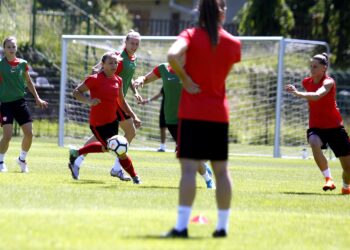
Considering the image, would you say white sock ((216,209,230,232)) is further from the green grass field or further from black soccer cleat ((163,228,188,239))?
black soccer cleat ((163,228,188,239))

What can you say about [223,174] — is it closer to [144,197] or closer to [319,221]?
[319,221]

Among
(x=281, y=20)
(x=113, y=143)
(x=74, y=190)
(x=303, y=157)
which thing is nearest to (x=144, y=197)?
(x=74, y=190)

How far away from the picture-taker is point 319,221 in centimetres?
1075

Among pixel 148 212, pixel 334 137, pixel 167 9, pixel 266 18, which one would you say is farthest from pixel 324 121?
pixel 167 9

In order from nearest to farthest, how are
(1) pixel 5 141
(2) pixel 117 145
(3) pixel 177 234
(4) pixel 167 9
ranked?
(3) pixel 177 234
(2) pixel 117 145
(1) pixel 5 141
(4) pixel 167 9

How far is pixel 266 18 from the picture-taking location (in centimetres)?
3512

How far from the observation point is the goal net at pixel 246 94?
86.7 ft

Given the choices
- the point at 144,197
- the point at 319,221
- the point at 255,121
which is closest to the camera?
the point at 319,221

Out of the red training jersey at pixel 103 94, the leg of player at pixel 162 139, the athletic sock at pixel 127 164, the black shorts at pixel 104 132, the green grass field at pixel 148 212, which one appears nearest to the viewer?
the green grass field at pixel 148 212

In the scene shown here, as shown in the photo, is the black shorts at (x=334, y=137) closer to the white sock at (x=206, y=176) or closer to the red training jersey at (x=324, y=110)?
the red training jersey at (x=324, y=110)

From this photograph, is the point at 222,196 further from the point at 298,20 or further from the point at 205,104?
the point at 298,20

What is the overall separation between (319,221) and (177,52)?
290 cm

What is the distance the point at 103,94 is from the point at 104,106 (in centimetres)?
18

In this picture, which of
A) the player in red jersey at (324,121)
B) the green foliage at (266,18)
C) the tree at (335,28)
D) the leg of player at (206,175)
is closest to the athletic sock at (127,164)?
the leg of player at (206,175)
